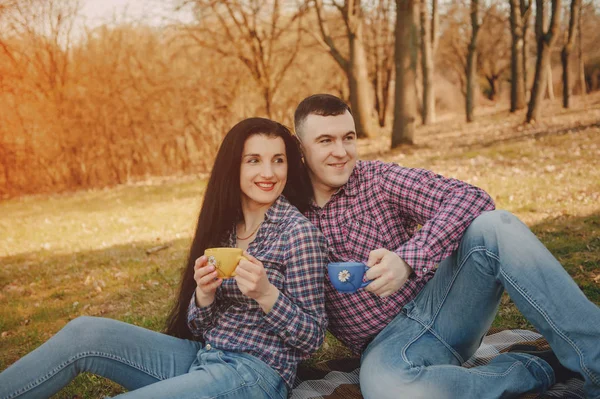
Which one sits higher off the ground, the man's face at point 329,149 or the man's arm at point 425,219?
the man's face at point 329,149

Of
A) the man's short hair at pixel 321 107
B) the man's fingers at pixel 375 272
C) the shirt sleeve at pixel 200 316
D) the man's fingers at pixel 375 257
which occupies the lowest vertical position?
the shirt sleeve at pixel 200 316

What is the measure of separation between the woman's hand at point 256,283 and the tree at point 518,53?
19314 millimetres

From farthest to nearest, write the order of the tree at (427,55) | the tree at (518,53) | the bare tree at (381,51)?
the bare tree at (381,51) → the tree at (427,55) → the tree at (518,53)

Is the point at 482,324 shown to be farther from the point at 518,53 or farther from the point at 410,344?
the point at 518,53

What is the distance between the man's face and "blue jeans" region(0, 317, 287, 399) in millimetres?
1160

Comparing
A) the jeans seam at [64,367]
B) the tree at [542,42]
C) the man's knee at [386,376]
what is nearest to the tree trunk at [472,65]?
the tree at [542,42]

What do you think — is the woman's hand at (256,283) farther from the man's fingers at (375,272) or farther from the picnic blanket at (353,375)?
the picnic blanket at (353,375)

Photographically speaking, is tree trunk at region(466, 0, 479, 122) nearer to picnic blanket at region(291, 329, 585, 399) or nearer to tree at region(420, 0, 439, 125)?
tree at region(420, 0, 439, 125)

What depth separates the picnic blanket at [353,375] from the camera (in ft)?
8.89

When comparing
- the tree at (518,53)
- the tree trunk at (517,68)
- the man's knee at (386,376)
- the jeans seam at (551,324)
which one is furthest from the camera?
the tree trunk at (517,68)

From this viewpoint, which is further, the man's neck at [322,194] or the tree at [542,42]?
the tree at [542,42]

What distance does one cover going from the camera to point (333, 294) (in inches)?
118

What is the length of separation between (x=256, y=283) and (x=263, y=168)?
0.81m

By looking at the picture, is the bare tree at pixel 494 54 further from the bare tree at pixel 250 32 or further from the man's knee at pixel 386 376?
the man's knee at pixel 386 376
